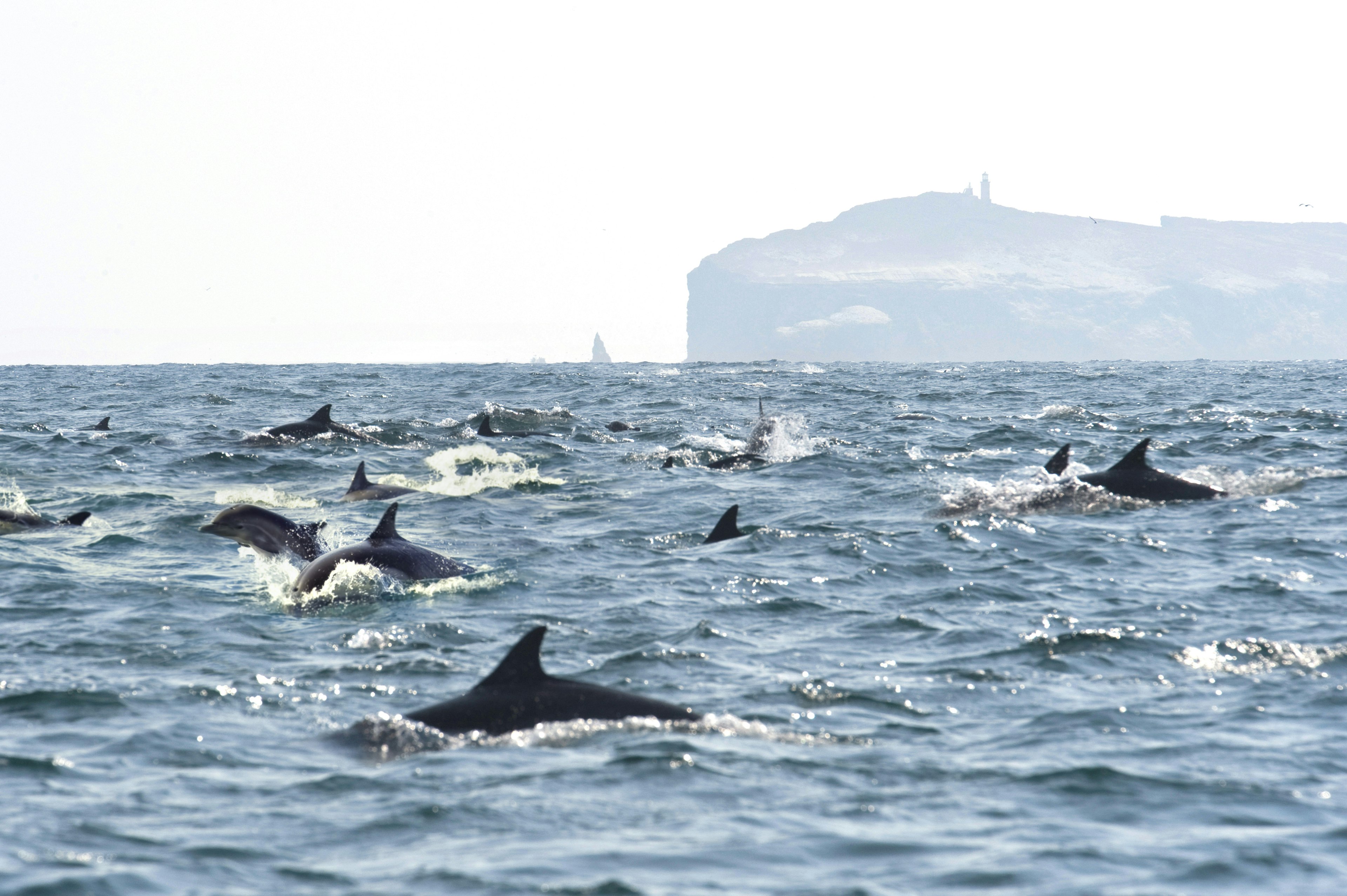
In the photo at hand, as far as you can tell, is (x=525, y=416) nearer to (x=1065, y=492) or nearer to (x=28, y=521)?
(x=28, y=521)

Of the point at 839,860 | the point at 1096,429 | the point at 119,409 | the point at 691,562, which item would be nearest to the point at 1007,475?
the point at 691,562

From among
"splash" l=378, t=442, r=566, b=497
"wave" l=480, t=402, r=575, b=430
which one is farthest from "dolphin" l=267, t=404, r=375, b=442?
"wave" l=480, t=402, r=575, b=430

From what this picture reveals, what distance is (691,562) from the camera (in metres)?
14.2

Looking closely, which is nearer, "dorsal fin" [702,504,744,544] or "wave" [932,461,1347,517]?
"dorsal fin" [702,504,744,544]

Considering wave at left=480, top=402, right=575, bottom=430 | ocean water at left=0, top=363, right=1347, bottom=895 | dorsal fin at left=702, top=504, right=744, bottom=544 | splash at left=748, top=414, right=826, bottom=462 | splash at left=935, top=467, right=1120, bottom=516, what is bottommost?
ocean water at left=0, top=363, right=1347, bottom=895

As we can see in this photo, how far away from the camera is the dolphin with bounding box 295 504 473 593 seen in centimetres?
1209

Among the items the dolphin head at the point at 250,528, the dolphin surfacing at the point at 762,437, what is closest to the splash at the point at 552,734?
the dolphin head at the point at 250,528

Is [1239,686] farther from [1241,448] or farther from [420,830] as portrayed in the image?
[1241,448]

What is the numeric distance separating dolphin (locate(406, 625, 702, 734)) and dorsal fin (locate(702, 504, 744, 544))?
24.0 ft

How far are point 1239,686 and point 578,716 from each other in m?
4.69

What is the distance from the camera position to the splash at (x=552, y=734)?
7.52 m

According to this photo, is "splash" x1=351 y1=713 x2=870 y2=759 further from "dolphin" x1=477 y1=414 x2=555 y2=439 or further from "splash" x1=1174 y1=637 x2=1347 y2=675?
"dolphin" x1=477 y1=414 x2=555 y2=439

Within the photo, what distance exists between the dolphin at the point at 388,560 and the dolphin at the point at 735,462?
387 inches

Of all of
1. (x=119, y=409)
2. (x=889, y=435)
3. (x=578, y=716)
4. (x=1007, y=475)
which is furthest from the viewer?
(x=119, y=409)
